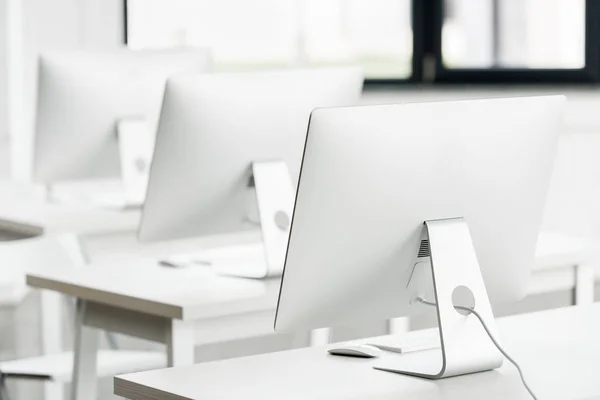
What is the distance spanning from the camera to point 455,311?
70.5 inches

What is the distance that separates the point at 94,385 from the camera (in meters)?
2.61

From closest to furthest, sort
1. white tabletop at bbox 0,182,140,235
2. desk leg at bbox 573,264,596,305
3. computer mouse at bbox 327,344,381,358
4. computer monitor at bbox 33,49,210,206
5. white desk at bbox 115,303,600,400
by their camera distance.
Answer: white desk at bbox 115,303,600,400, computer mouse at bbox 327,344,381,358, desk leg at bbox 573,264,596,305, white tabletop at bbox 0,182,140,235, computer monitor at bbox 33,49,210,206

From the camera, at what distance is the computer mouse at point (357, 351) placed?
1.88 m

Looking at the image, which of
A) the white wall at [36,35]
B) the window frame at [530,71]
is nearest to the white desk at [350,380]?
the window frame at [530,71]

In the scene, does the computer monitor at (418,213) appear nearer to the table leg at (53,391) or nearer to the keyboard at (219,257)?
the keyboard at (219,257)

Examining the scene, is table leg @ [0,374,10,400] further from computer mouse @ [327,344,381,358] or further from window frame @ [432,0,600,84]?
window frame @ [432,0,600,84]

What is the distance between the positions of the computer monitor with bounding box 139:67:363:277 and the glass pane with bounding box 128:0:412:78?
2.89m

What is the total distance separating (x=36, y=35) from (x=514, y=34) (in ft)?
6.91

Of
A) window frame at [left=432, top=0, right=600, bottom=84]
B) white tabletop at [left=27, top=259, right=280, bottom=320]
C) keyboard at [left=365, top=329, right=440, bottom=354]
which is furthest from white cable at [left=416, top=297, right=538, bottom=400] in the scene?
window frame at [left=432, top=0, right=600, bottom=84]

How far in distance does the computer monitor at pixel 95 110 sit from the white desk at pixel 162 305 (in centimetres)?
71

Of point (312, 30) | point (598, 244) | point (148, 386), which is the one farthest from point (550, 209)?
point (148, 386)

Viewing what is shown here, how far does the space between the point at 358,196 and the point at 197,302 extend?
0.65 m

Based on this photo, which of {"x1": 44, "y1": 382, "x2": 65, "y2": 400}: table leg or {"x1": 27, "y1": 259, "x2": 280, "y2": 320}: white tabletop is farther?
{"x1": 44, "y1": 382, "x2": 65, "y2": 400}: table leg

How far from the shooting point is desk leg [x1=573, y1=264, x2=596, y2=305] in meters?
2.79
